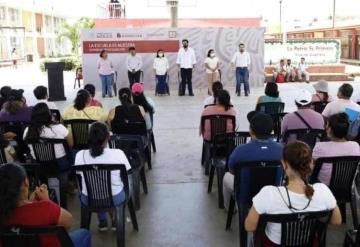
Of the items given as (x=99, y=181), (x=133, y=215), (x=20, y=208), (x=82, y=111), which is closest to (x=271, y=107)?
(x=82, y=111)

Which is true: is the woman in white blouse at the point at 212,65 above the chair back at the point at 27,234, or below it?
above

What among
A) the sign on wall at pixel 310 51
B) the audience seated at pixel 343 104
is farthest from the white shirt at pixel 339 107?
the sign on wall at pixel 310 51

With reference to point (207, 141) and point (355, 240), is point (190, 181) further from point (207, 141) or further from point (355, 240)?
point (355, 240)

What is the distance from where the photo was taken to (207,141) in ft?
17.0

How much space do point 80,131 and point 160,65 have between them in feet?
26.8

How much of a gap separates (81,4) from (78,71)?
39.6m

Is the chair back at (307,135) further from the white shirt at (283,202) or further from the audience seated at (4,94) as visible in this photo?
the audience seated at (4,94)

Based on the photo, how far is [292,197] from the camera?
2.37 m

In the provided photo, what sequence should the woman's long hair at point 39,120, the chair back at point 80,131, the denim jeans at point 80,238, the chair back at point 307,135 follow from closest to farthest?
the denim jeans at point 80,238 → the woman's long hair at point 39,120 → the chair back at point 307,135 → the chair back at point 80,131

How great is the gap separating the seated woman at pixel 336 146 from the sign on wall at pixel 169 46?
10.6 meters

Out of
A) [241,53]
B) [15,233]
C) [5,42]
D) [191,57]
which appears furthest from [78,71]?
[5,42]

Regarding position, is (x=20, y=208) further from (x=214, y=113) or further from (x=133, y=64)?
(x=133, y=64)

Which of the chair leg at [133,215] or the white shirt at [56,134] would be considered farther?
the white shirt at [56,134]

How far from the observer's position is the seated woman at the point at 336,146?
346cm
